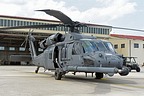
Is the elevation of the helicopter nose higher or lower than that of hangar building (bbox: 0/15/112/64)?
lower

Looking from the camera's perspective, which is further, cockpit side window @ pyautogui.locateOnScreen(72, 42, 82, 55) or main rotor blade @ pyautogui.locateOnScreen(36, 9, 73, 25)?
cockpit side window @ pyautogui.locateOnScreen(72, 42, 82, 55)

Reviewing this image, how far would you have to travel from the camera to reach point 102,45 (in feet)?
46.2

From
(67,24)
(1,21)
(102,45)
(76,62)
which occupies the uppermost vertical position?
(1,21)

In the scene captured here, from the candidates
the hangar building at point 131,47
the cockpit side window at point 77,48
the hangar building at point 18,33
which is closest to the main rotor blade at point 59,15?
the cockpit side window at point 77,48

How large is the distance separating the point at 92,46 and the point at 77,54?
44.4 inches

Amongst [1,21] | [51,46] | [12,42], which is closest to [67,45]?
[51,46]

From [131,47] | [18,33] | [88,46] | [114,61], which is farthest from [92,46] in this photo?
[131,47]

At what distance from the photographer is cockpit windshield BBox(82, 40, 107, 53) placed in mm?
13781

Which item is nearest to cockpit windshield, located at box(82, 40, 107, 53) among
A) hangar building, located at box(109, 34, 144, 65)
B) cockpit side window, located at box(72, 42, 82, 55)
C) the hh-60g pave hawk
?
the hh-60g pave hawk

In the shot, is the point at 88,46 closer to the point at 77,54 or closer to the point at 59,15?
the point at 77,54

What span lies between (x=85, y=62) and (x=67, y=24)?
287 cm

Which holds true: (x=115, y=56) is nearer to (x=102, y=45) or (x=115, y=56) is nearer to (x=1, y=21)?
(x=102, y=45)

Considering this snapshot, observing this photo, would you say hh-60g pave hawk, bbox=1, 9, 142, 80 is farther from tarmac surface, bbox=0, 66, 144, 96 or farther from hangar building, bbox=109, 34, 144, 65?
hangar building, bbox=109, 34, 144, 65

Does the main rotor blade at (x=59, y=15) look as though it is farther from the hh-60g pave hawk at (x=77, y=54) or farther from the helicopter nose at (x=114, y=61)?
the helicopter nose at (x=114, y=61)
